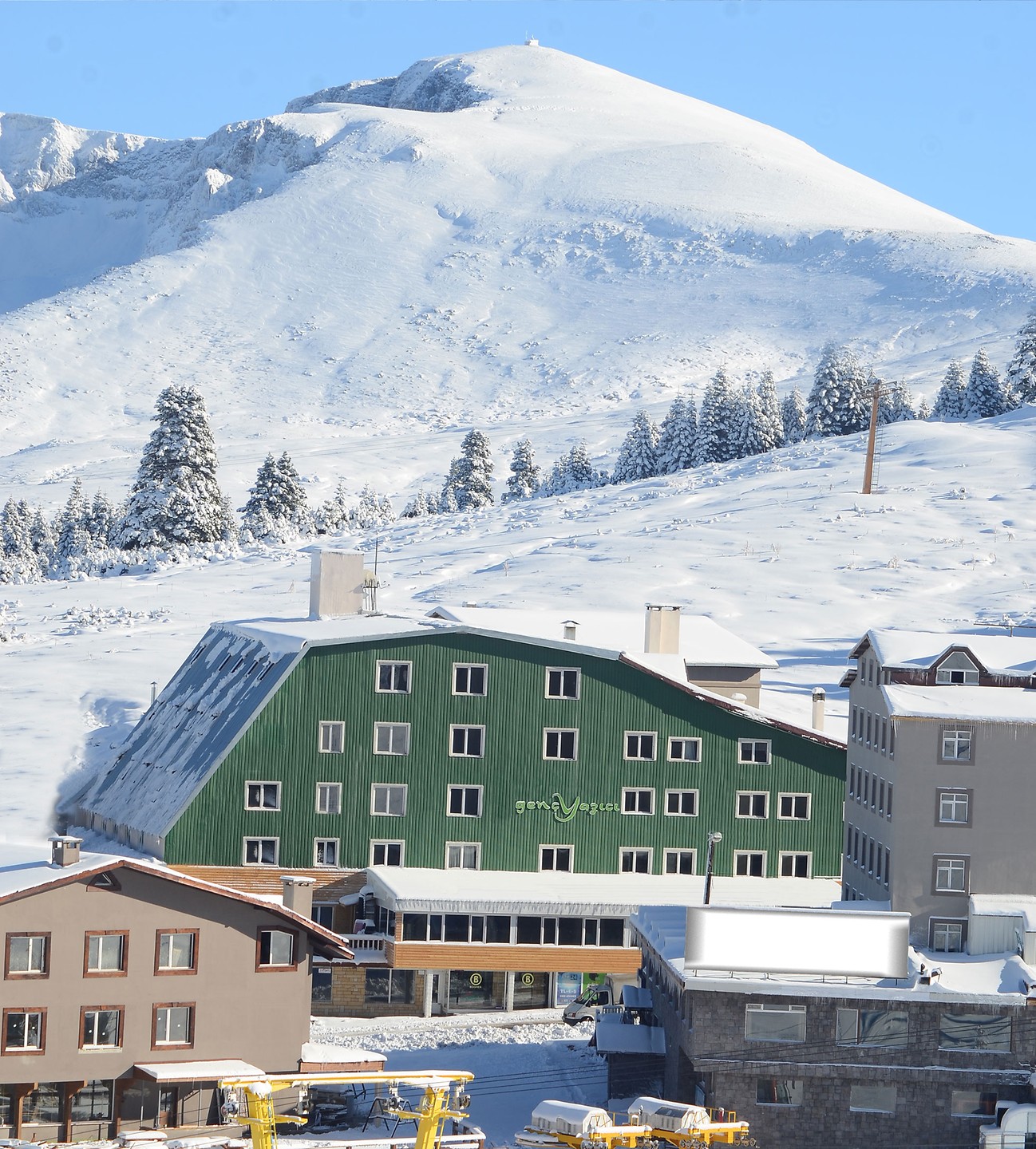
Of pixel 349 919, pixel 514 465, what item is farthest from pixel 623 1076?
pixel 514 465

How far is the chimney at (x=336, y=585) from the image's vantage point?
58.8 m

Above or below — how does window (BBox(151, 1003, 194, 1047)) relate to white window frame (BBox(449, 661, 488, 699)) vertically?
below

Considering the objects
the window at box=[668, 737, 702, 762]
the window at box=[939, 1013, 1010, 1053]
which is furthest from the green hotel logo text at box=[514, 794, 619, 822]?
the window at box=[939, 1013, 1010, 1053]

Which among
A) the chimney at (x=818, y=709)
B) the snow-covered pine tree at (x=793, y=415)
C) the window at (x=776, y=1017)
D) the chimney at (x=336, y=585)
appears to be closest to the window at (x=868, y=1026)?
the window at (x=776, y=1017)

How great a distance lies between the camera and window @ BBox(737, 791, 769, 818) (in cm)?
5212

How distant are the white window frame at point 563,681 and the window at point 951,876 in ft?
42.4

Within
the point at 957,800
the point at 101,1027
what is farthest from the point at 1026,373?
the point at 101,1027

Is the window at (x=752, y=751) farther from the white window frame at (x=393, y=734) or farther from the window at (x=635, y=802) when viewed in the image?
the white window frame at (x=393, y=734)

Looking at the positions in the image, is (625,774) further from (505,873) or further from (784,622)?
(784,622)

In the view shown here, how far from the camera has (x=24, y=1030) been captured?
3381 centimetres

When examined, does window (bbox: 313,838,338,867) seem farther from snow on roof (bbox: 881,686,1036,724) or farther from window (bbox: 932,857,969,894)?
window (bbox: 932,857,969,894)

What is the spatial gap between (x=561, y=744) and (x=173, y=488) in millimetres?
63649

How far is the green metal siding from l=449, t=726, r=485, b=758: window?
178 millimetres

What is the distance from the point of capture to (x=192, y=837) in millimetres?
49562
